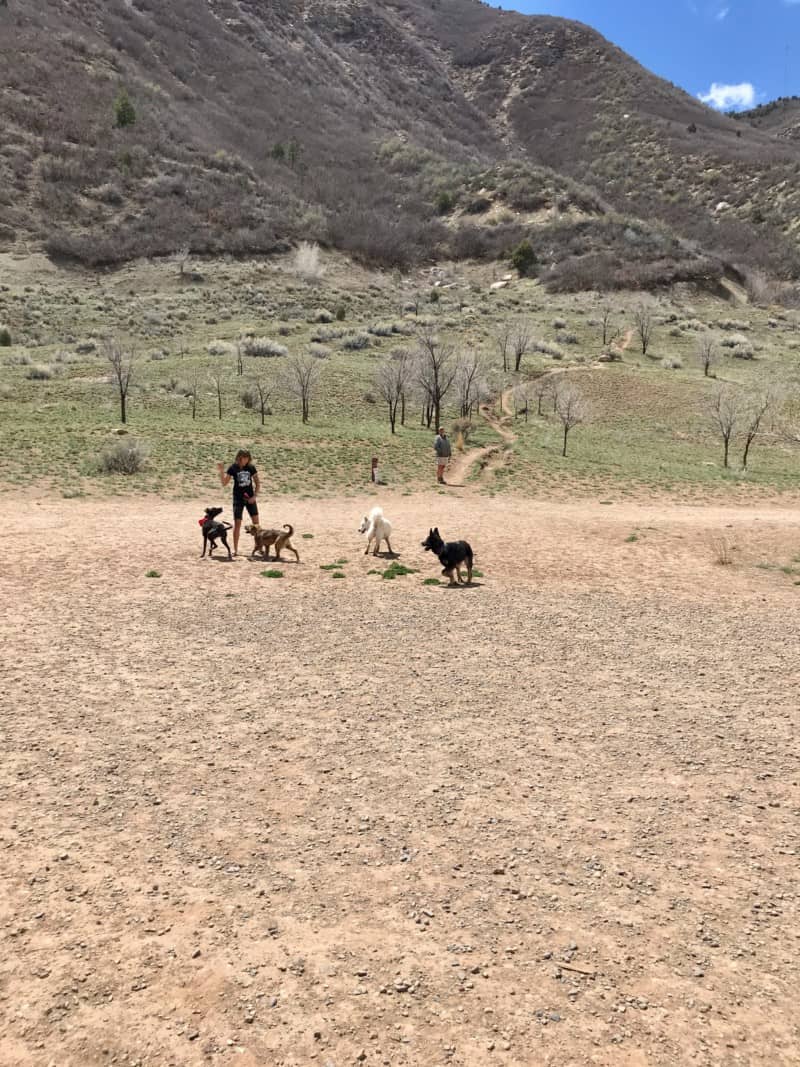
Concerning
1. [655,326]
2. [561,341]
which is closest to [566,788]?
[561,341]

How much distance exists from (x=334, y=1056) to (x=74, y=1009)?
1.49 m

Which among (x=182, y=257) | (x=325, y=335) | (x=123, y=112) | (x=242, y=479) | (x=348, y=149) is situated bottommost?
(x=242, y=479)

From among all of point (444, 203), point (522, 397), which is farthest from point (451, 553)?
point (444, 203)

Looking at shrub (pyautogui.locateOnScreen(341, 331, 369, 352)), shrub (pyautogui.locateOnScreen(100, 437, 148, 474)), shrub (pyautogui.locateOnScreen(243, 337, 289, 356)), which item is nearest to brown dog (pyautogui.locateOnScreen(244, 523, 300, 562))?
shrub (pyautogui.locateOnScreen(100, 437, 148, 474))

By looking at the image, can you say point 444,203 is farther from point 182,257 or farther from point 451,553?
point 451,553

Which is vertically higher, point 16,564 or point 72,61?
point 72,61

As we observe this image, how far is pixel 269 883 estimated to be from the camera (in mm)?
4586

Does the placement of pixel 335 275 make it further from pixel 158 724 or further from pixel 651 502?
pixel 158 724

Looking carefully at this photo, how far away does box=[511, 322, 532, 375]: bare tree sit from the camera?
4391cm

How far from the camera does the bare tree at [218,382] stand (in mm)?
32094

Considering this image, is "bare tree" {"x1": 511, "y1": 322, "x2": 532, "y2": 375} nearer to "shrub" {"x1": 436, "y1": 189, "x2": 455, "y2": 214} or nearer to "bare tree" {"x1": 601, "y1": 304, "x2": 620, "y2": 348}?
"bare tree" {"x1": 601, "y1": 304, "x2": 620, "y2": 348}

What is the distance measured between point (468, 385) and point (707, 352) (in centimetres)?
2279

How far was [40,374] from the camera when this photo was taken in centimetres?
3472

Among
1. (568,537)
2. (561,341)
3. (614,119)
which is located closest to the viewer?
(568,537)
